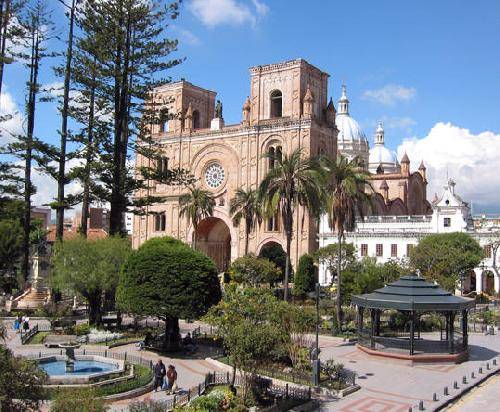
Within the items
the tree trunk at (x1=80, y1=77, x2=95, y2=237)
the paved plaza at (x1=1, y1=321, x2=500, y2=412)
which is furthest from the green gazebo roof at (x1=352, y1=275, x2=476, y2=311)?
the tree trunk at (x1=80, y1=77, x2=95, y2=237)

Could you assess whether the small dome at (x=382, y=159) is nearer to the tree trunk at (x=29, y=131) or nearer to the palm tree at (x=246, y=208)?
the palm tree at (x=246, y=208)

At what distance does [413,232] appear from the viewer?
170 feet

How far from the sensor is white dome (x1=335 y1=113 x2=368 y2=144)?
91312 mm

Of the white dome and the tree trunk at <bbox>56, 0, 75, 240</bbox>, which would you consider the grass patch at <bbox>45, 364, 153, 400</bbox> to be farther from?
the white dome

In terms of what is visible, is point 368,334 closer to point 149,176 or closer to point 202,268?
point 202,268

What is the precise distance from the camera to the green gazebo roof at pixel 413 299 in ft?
76.5

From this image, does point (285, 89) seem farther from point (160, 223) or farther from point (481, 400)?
point (481, 400)

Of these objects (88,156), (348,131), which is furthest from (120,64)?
(348,131)

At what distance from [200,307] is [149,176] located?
1159 centimetres

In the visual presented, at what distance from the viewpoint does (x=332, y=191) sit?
3117 centimetres

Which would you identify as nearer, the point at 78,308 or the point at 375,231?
the point at 78,308

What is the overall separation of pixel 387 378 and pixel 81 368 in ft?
35.0

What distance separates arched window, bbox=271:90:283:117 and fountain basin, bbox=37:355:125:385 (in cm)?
4011

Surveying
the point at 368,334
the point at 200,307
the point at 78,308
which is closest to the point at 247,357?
the point at 200,307
